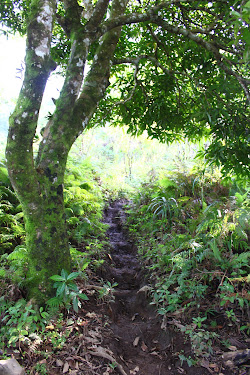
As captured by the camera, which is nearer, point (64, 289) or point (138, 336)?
point (64, 289)

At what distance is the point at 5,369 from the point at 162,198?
450 cm

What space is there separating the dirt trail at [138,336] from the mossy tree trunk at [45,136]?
3.60ft

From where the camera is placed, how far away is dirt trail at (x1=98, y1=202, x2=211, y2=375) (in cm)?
267

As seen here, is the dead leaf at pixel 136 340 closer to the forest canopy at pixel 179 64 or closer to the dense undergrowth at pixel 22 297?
the dense undergrowth at pixel 22 297

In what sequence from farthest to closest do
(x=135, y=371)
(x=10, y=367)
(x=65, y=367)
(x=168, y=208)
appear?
(x=168, y=208) → (x=135, y=371) → (x=65, y=367) → (x=10, y=367)

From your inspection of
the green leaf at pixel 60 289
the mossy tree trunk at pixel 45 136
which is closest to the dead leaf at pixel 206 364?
the green leaf at pixel 60 289

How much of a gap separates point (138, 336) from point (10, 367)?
1.71 meters

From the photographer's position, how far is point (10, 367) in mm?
1959

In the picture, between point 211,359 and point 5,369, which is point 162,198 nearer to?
point 211,359

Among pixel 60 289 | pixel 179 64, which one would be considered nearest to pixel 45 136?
pixel 60 289

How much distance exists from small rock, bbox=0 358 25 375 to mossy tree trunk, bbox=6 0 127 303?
841 millimetres

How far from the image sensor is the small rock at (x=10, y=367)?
6.27 ft

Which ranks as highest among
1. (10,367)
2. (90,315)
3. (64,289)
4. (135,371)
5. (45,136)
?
(45,136)

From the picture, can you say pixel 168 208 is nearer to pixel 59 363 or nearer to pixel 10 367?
pixel 59 363
